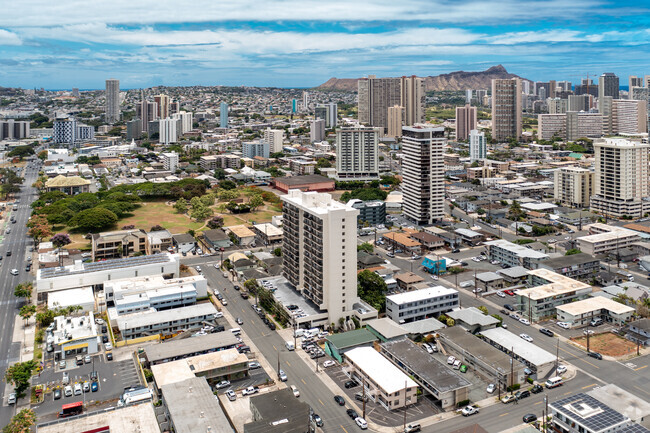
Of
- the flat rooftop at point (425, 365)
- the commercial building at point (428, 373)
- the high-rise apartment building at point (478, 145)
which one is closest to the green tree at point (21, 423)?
the commercial building at point (428, 373)

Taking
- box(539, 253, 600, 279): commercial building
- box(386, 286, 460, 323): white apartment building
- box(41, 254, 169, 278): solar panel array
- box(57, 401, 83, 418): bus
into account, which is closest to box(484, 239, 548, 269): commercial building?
box(539, 253, 600, 279): commercial building

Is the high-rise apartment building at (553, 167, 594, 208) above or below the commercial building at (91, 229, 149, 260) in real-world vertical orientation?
above

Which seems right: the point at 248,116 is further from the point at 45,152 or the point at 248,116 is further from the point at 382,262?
the point at 382,262

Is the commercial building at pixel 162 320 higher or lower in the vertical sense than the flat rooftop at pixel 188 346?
higher

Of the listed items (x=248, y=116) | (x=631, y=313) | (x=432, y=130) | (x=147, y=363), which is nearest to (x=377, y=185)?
(x=432, y=130)

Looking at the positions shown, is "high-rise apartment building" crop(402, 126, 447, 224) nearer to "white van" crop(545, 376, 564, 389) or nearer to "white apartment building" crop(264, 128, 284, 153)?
"white van" crop(545, 376, 564, 389)

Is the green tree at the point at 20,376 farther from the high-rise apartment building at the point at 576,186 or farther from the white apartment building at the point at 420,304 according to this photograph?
the high-rise apartment building at the point at 576,186

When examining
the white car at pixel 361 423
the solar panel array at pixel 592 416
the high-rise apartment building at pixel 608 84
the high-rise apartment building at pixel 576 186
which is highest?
the high-rise apartment building at pixel 608 84
